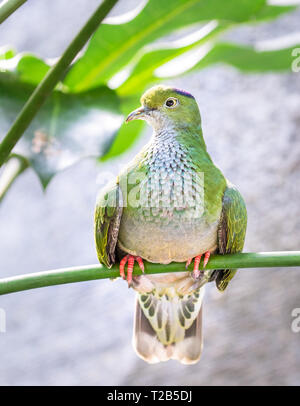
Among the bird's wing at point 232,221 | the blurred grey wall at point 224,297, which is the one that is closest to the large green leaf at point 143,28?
the bird's wing at point 232,221

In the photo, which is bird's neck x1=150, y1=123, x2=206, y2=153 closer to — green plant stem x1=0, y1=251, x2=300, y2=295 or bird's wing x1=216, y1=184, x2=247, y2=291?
bird's wing x1=216, y1=184, x2=247, y2=291

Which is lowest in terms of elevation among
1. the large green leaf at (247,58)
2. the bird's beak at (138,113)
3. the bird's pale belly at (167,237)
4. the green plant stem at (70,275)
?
the green plant stem at (70,275)

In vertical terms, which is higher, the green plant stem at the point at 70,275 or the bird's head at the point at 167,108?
the bird's head at the point at 167,108

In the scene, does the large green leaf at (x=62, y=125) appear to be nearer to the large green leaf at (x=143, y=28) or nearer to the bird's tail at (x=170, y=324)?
the large green leaf at (x=143, y=28)

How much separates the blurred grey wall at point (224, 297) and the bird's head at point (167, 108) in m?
1.29

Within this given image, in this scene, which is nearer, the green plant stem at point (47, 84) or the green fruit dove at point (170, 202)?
the green plant stem at point (47, 84)

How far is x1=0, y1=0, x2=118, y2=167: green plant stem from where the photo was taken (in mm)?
573

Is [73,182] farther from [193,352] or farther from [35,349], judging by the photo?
Answer: [193,352]

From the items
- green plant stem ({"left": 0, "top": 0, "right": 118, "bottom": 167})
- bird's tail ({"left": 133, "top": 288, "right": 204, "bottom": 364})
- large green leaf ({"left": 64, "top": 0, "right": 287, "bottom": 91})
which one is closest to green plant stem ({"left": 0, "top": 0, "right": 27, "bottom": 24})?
green plant stem ({"left": 0, "top": 0, "right": 118, "bottom": 167})

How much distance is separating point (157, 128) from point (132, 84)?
26 centimetres

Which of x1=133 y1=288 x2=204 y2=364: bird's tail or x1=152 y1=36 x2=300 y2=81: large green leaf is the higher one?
x1=152 y1=36 x2=300 y2=81: large green leaf

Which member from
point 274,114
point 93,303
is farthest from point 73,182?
point 274,114

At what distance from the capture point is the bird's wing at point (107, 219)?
0.75 m

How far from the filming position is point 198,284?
35.0 inches
